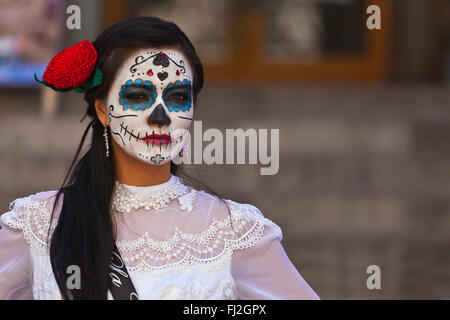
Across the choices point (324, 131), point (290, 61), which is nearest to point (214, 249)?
point (324, 131)

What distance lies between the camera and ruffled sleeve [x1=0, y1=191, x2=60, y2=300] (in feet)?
9.86

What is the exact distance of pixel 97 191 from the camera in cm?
311

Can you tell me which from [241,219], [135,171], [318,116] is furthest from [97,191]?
[318,116]

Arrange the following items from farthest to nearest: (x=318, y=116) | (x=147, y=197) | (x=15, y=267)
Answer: (x=318, y=116) < (x=147, y=197) < (x=15, y=267)

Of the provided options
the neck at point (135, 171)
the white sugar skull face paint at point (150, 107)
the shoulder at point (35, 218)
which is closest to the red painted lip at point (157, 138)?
the white sugar skull face paint at point (150, 107)

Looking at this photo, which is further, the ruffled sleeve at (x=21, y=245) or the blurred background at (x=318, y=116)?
the blurred background at (x=318, y=116)

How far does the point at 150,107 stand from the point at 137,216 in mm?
350

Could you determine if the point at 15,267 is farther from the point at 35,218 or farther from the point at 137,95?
the point at 137,95

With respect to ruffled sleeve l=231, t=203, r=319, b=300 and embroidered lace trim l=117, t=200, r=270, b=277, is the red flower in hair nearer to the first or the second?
embroidered lace trim l=117, t=200, r=270, b=277

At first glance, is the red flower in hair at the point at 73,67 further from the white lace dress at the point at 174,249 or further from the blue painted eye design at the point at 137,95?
the white lace dress at the point at 174,249

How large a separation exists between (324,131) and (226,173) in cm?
100

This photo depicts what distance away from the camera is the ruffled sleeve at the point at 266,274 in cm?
304

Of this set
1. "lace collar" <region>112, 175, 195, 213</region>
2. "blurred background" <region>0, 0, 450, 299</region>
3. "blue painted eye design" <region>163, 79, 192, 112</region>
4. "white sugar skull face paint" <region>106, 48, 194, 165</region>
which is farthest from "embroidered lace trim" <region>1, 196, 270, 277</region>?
"blurred background" <region>0, 0, 450, 299</region>

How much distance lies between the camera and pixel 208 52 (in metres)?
10.4
